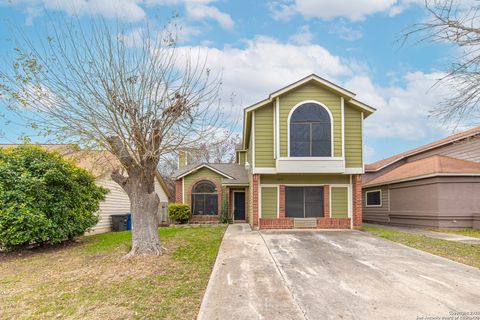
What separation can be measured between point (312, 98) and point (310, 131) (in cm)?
145

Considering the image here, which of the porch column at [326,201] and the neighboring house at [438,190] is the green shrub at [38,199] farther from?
the neighboring house at [438,190]

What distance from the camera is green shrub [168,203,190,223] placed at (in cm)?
1600

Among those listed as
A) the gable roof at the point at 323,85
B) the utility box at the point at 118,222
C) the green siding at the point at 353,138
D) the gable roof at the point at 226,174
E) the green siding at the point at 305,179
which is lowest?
the utility box at the point at 118,222

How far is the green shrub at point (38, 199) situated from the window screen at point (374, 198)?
1540cm

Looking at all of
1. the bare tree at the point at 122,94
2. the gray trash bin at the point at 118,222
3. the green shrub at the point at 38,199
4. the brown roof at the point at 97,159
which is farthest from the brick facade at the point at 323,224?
the green shrub at the point at 38,199

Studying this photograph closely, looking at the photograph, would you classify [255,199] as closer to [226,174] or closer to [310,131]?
[310,131]

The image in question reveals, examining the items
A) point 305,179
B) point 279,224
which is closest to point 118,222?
point 279,224

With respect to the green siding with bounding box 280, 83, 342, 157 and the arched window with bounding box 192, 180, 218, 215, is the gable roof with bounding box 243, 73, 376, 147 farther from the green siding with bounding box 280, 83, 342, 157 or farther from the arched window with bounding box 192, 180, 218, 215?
the arched window with bounding box 192, 180, 218, 215

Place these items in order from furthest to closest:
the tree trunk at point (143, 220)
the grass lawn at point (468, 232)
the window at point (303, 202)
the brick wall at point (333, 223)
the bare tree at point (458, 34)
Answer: the window at point (303, 202) < the brick wall at point (333, 223) < the grass lawn at point (468, 232) < the tree trunk at point (143, 220) < the bare tree at point (458, 34)

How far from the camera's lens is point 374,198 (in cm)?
1708

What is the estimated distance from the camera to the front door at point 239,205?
17.1m

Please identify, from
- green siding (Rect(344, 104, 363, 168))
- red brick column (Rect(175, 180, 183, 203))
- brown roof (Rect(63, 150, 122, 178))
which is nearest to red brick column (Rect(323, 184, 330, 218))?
green siding (Rect(344, 104, 363, 168))

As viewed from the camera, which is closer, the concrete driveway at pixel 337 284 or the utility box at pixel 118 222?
the concrete driveway at pixel 337 284

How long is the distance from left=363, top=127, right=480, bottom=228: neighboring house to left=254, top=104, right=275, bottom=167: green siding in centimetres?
736
